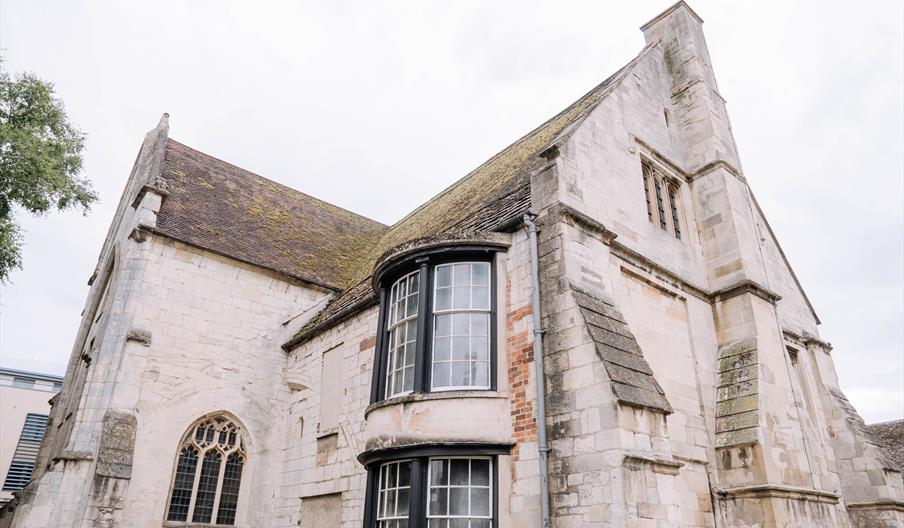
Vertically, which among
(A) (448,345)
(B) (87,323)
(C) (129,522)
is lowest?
(C) (129,522)

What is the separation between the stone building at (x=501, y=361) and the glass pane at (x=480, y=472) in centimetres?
3

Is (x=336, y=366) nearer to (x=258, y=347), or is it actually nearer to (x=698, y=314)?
(x=258, y=347)

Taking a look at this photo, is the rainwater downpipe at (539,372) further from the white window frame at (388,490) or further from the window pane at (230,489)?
the window pane at (230,489)

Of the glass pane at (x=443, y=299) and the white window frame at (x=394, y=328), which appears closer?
the glass pane at (x=443, y=299)

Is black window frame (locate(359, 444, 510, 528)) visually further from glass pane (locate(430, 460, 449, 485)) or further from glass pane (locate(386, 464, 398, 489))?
glass pane (locate(386, 464, 398, 489))

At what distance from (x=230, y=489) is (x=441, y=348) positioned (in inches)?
315

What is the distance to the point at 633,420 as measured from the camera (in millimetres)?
7625

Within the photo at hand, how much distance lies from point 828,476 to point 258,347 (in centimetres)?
1366

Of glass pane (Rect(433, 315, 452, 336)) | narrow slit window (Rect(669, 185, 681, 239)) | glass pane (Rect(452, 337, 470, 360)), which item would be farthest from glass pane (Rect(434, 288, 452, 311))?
narrow slit window (Rect(669, 185, 681, 239))

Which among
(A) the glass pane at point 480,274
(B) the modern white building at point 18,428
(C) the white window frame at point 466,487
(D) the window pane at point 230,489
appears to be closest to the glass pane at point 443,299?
(A) the glass pane at point 480,274

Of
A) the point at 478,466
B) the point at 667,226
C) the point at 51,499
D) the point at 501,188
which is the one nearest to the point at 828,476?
the point at 667,226

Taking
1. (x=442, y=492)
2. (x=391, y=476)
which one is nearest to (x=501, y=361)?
(x=442, y=492)

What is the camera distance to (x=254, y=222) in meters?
18.3

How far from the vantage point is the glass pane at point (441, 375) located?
9.41 metres
